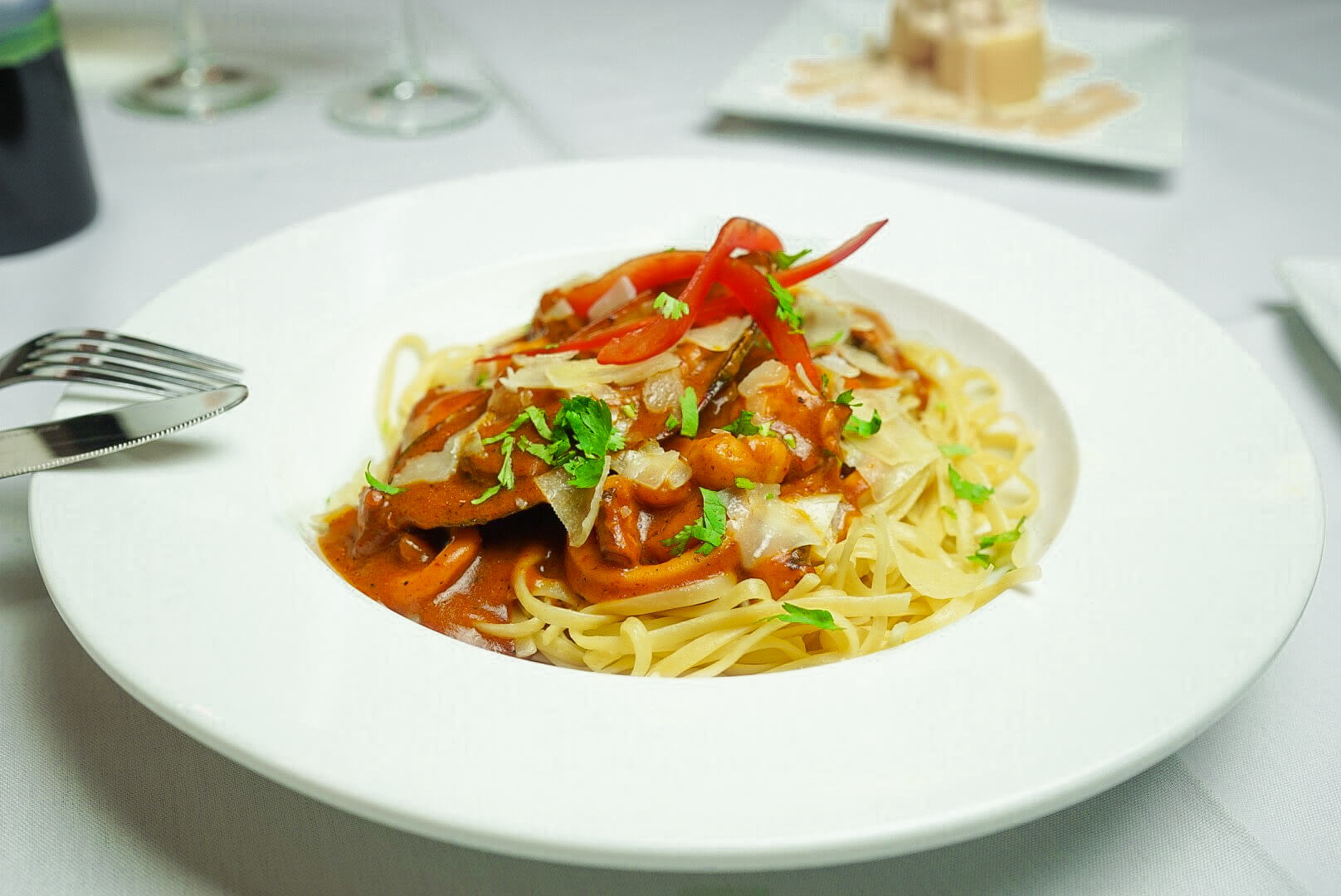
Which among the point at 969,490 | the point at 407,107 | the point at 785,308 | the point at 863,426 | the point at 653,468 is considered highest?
the point at 785,308

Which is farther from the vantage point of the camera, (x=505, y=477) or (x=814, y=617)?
(x=505, y=477)

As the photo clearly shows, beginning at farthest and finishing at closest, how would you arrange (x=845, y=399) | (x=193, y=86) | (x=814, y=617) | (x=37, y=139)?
1. (x=193, y=86)
2. (x=37, y=139)
3. (x=845, y=399)
4. (x=814, y=617)

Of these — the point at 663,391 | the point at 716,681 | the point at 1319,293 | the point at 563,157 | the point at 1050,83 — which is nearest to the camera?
the point at 716,681

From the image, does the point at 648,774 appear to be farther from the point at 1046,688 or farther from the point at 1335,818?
the point at 1335,818

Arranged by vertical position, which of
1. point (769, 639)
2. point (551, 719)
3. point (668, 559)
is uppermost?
point (551, 719)

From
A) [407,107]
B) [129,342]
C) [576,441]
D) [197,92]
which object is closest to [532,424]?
[576,441]

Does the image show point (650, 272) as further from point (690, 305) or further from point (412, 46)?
point (412, 46)

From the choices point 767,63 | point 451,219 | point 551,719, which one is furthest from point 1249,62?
point 551,719
